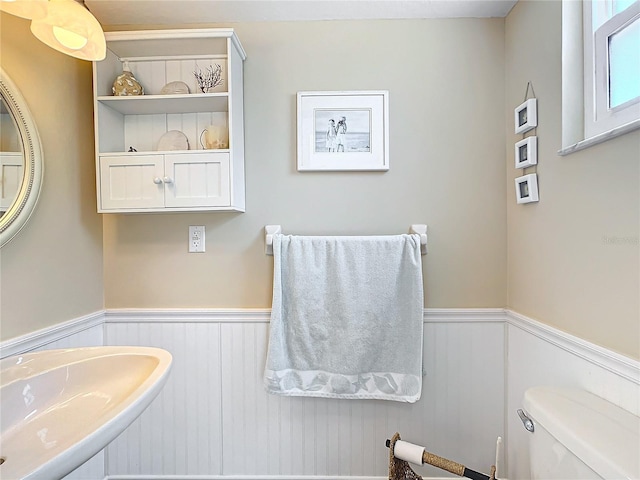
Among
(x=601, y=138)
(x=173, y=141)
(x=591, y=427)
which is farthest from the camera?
(x=173, y=141)

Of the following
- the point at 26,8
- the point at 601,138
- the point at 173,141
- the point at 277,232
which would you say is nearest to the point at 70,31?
the point at 26,8

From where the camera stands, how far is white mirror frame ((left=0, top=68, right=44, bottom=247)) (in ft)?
3.49

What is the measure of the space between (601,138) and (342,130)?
859 millimetres

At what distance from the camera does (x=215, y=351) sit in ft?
5.07

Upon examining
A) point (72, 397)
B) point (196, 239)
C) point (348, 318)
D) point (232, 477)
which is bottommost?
point (232, 477)

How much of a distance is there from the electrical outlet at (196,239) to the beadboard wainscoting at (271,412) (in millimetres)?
264

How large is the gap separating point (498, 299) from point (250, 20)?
1.51m

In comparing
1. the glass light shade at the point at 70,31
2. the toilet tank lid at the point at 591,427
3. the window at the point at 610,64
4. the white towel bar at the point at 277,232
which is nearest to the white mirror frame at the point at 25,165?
the glass light shade at the point at 70,31

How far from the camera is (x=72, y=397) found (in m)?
1.04

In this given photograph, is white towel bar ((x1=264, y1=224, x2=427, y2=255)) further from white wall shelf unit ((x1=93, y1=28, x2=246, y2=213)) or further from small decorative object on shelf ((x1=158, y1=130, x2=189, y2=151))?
small decorative object on shelf ((x1=158, y1=130, x2=189, y2=151))

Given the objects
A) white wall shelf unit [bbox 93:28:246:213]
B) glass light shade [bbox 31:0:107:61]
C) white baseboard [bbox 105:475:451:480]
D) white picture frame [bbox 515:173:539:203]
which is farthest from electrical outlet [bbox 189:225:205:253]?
white picture frame [bbox 515:173:539:203]

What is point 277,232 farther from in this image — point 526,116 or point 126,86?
point 526,116

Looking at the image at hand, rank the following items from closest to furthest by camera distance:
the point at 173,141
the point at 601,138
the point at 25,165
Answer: the point at 601,138 → the point at 25,165 → the point at 173,141

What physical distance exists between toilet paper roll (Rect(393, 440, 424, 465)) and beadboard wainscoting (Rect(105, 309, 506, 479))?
25 centimetres
